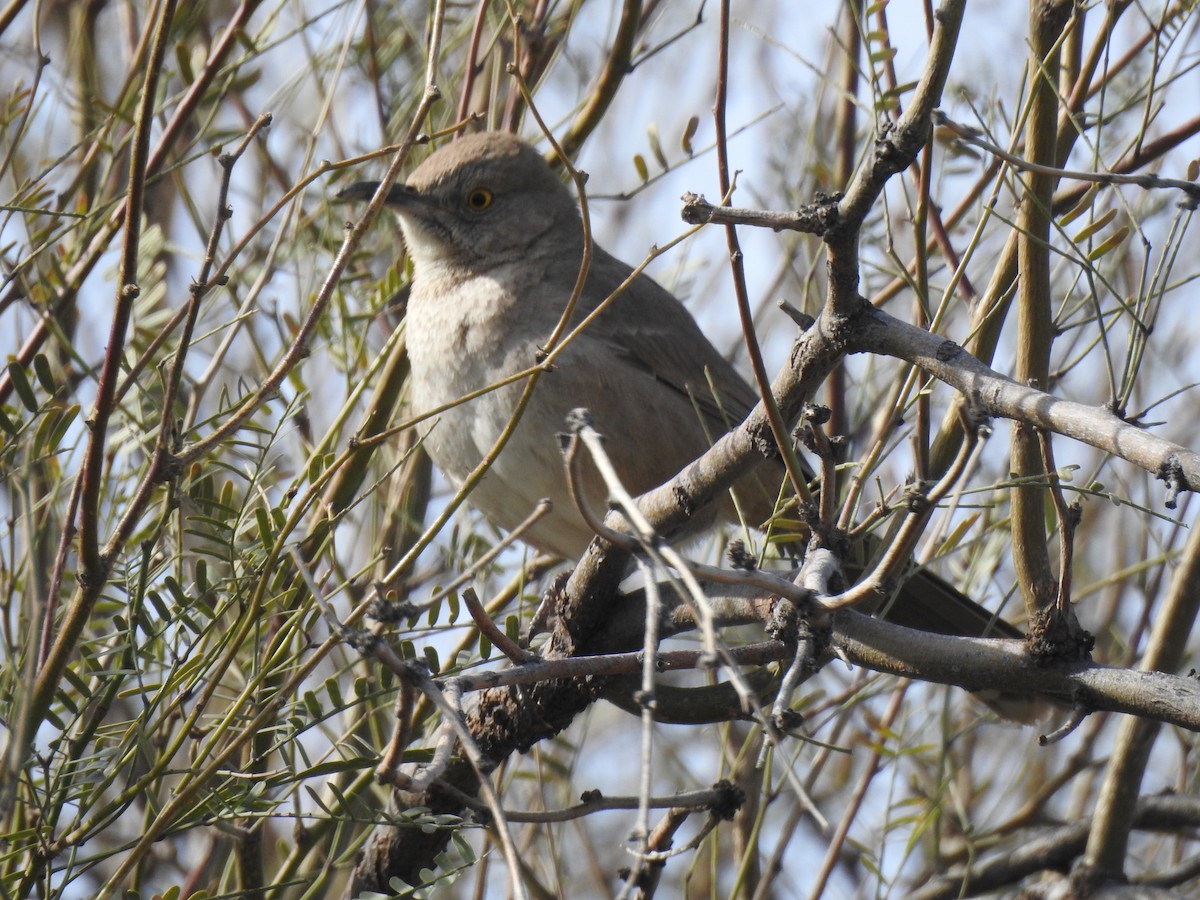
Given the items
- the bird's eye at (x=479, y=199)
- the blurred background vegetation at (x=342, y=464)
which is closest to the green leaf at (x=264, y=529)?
the blurred background vegetation at (x=342, y=464)

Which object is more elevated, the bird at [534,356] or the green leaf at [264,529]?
the bird at [534,356]

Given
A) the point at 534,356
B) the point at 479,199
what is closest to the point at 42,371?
the point at 534,356

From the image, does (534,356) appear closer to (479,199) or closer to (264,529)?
(479,199)

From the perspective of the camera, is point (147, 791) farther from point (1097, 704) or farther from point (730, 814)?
point (1097, 704)

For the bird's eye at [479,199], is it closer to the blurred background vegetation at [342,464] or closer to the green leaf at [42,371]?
the blurred background vegetation at [342,464]

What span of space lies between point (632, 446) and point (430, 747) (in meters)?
1.92

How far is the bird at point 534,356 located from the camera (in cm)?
446

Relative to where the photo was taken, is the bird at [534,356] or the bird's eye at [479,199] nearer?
the bird at [534,356]

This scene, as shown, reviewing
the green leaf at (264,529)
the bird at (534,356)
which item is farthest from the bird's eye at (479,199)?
the green leaf at (264,529)

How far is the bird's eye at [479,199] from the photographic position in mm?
5113

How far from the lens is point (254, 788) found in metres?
2.83

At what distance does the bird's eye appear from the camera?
5113 mm

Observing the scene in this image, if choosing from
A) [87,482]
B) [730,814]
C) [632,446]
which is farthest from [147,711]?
[632,446]

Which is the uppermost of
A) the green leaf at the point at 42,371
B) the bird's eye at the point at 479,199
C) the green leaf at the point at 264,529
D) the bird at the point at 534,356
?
the bird's eye at the point at 479,199
